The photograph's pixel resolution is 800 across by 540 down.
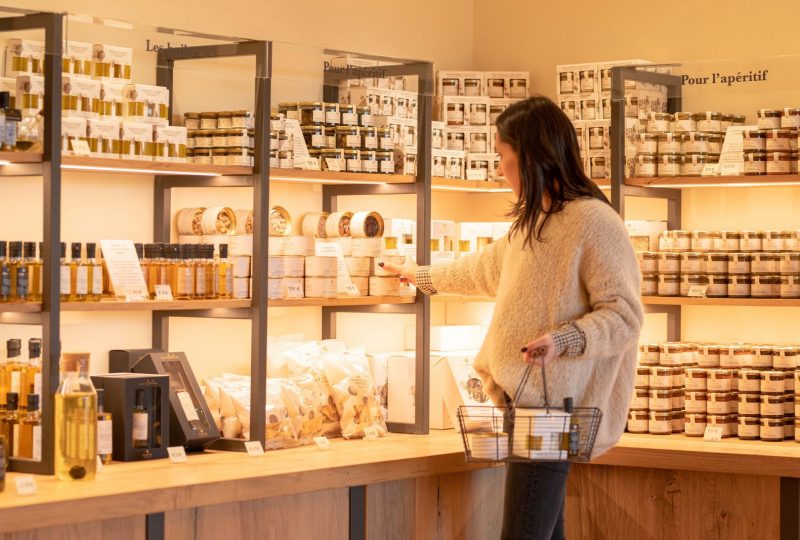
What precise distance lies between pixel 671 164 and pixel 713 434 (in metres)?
1.09

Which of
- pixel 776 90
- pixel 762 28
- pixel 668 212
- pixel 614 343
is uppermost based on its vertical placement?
pixel 762 28

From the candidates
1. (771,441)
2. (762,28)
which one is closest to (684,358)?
(771,441)

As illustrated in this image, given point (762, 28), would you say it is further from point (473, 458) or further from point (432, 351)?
point (473, 458)

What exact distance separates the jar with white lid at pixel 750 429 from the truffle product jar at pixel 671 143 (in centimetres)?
110

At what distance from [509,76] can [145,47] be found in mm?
2099

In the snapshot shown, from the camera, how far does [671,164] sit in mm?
5031

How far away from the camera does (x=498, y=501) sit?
185 inches

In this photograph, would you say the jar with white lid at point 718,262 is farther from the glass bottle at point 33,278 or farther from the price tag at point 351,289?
the glass bottle at point 33,278

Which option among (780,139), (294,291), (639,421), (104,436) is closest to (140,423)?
(104,436)

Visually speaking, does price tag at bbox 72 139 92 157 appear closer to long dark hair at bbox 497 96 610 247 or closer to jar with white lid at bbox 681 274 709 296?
long dark hair at bbox 497 96 610 247

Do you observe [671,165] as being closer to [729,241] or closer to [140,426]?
[729,241]

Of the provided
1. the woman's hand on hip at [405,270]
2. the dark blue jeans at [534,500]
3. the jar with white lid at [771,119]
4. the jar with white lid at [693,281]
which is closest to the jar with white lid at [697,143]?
the jar with white lid at [771,119]

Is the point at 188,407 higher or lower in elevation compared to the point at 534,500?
higher

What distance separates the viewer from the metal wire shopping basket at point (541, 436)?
→ 3.36 metres
